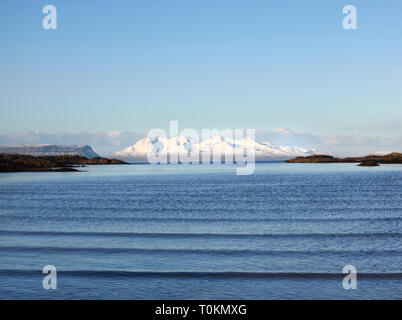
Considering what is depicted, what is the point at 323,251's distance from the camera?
68.0ft

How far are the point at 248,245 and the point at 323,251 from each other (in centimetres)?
351

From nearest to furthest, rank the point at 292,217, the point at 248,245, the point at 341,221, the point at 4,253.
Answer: the point at 4,253
the point at 248,245
the point at 341,221
the point at 292,217

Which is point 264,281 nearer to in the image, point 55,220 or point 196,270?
point 196,270

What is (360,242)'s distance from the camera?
74.7ft

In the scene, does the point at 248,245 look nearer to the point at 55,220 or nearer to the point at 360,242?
the point at 360,242

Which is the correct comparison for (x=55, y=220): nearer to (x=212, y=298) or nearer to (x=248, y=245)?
(x=248, y=245)

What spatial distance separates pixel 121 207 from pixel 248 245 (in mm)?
21434

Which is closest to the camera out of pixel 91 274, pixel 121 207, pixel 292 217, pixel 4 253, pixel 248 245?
pixel 91 274

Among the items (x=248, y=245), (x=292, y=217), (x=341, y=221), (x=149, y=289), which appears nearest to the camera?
(x=149, y=289)
